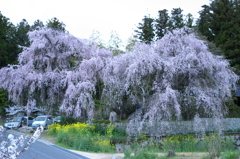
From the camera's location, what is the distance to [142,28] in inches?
1592

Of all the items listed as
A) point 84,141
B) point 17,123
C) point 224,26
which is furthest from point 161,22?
point 84,141

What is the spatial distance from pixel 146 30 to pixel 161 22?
2.29 m

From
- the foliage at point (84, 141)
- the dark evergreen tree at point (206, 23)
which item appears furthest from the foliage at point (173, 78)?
the dark evergreen tree at point (206, 23)

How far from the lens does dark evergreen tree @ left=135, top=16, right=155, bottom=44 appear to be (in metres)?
39.3

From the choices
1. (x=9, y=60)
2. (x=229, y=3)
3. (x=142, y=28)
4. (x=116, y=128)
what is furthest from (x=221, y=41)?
(x=9, y=60)

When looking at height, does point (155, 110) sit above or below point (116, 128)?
above

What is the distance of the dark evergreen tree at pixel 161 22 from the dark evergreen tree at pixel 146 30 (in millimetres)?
904

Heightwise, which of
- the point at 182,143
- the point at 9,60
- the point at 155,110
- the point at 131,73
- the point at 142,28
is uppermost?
the point at 142,28

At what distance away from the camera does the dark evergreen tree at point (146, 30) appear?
39.3m

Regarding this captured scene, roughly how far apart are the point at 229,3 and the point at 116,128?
24.8 meters

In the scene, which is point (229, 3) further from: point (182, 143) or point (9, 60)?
point (9, 60)

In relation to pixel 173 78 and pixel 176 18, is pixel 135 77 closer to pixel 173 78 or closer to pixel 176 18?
pixel 173 78

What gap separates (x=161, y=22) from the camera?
39.3 metres

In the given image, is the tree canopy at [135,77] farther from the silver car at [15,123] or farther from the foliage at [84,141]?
the silver car at [15,123]
